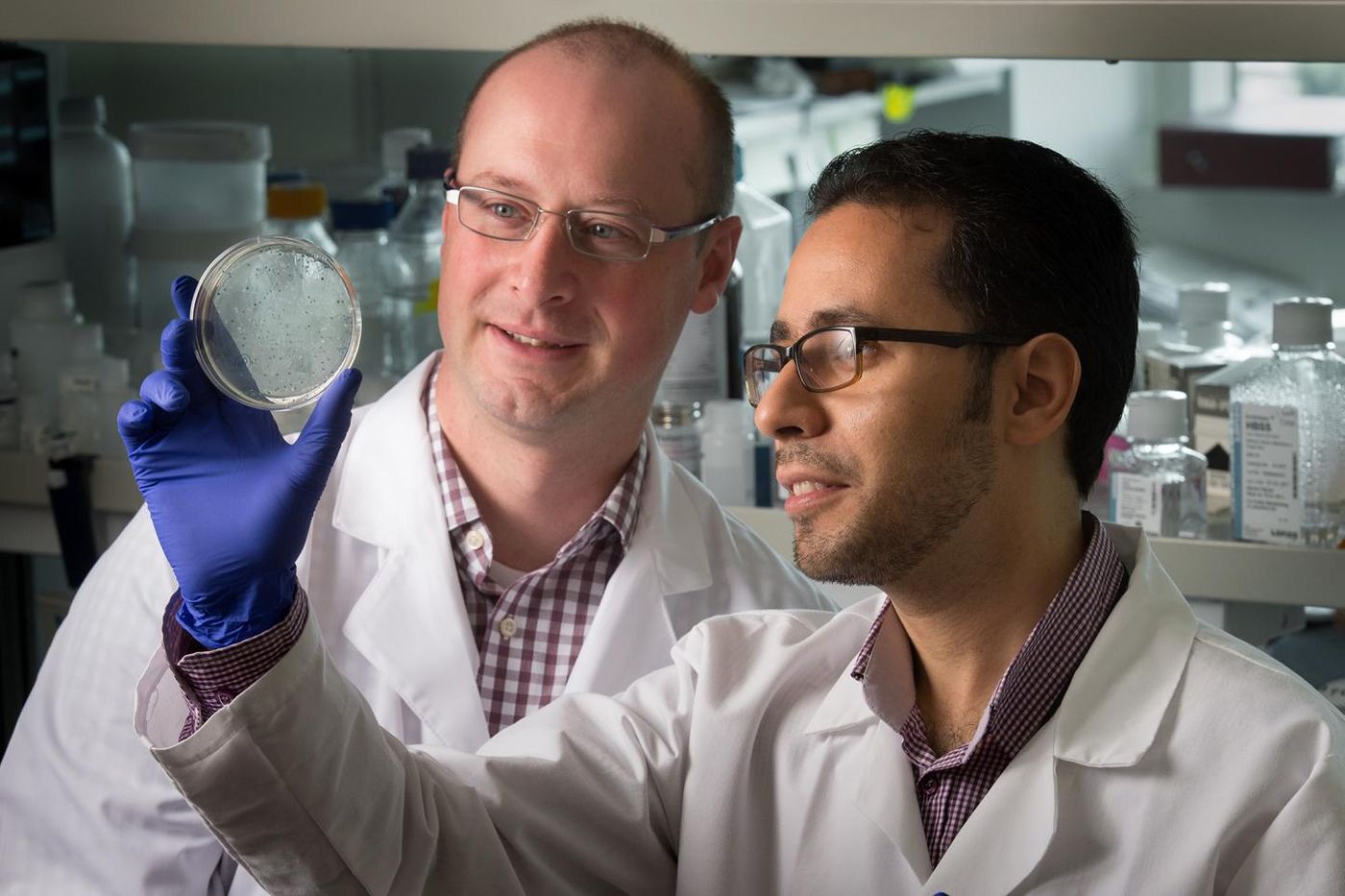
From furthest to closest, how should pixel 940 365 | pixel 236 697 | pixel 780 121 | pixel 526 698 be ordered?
1. pixel 780 121
2. pixel 526 698
3. pixel 940 365
4. pixel 236 697

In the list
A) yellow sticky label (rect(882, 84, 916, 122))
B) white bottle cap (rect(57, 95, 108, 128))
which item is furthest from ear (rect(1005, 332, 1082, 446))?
yellow sticky label (rect(882, 84, 916, 122))

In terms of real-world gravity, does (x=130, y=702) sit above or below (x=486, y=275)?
below

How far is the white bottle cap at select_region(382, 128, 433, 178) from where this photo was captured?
2.47 meters

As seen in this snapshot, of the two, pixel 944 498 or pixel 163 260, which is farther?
pixel 163 260

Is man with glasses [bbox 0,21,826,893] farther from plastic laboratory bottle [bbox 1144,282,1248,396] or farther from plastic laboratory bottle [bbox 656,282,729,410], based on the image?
plastic laboratory bottle [bbox 1144,282,1248,396]

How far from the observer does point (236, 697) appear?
3.72 feet

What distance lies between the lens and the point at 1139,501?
5.55 feet

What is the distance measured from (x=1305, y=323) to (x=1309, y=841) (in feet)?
2.22

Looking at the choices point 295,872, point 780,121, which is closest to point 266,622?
point 295,872

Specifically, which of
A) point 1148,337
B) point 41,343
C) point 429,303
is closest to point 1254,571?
point 1148,337

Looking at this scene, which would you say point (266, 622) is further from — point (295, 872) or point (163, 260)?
point (163, 260)

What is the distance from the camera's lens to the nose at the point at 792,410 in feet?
4.18

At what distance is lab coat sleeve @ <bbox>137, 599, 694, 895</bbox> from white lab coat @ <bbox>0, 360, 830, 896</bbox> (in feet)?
0.55

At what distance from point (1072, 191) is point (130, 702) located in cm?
97
